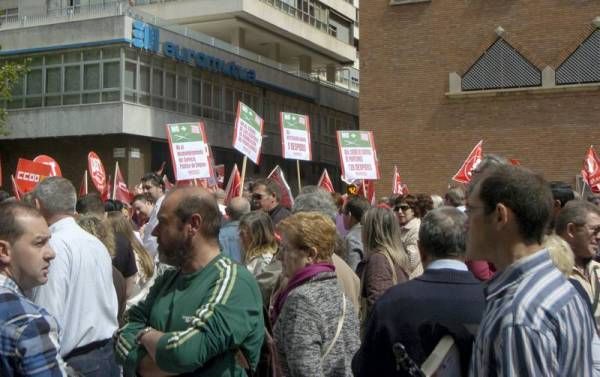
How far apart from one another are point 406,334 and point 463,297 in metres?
0.32

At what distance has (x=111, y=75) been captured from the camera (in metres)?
32.7

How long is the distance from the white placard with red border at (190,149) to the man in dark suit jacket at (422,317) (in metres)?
10.8

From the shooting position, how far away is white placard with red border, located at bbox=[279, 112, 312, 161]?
15492 millimetres

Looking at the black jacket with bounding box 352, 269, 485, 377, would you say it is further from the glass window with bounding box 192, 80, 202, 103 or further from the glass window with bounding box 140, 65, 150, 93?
the glass window with bounding box 192, 80, 202, 103

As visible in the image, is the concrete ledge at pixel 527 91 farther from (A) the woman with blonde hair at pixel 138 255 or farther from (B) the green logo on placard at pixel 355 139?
(A) the woman with blonde hair at pixel 138 255

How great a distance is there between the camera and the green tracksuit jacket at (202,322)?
3.37 meters

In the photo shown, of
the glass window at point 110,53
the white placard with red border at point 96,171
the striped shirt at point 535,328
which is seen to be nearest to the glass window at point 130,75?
the glass window at point 110,53

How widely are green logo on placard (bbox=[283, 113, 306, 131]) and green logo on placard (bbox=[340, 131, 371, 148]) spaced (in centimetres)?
90

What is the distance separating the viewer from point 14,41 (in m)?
34.7

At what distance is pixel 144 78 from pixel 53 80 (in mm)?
4009

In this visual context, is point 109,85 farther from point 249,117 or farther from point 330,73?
point 330,73

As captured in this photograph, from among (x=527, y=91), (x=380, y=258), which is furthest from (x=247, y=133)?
(x=527, y=91)

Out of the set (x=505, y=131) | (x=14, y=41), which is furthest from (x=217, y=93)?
(x=505, y=131)

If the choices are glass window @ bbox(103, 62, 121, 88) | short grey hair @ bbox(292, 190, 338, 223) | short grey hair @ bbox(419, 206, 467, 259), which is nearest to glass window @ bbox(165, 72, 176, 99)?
glass window @ bbox(103, 62, 121, 88)
